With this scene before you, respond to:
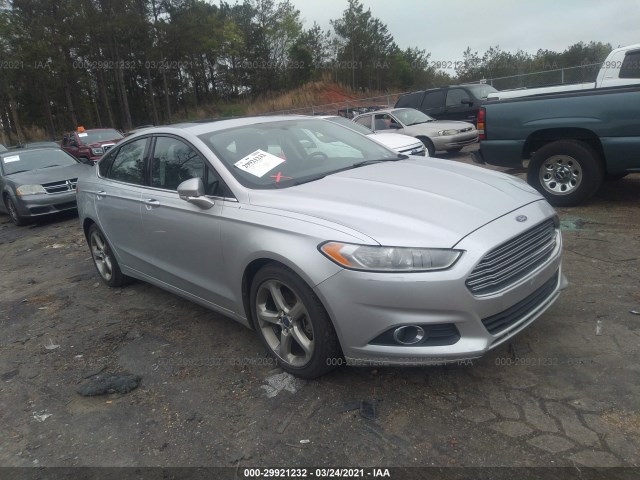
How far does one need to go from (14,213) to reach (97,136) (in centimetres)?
862

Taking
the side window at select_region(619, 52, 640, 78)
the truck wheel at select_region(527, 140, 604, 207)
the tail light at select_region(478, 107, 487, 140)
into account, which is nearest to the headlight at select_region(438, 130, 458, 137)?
the side window at select_region(619, 52, 640, 78)

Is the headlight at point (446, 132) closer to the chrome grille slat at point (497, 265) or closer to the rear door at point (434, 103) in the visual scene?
the rear door at point (434, 103)

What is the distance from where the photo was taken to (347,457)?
98.0 inches

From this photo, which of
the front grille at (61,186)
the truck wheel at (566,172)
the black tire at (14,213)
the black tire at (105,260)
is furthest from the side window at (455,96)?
the black tire at (105,260)

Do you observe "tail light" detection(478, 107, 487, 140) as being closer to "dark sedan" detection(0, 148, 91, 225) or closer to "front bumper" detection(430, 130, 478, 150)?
"front bumper" detection(430, 130, 478, 150)

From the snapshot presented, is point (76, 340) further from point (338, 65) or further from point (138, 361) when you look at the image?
point (338, 65)

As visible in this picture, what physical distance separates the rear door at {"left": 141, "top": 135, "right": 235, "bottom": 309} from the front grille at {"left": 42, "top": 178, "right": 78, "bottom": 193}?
22.4 feet

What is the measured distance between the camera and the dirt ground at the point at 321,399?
8.20ft

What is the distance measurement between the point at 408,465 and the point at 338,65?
53203 mm

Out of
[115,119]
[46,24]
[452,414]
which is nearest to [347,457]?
[452,414]

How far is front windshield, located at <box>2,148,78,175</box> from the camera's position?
10.5 metres

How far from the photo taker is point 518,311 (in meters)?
2.86

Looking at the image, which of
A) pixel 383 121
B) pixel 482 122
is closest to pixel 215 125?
pixel 482 122

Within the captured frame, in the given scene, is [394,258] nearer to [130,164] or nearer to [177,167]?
[177,167]
